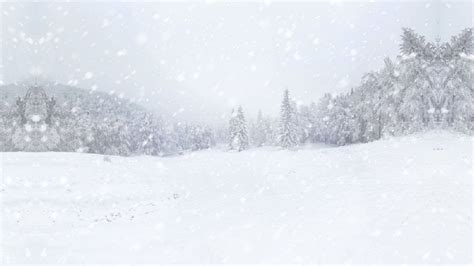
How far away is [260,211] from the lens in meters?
16.4

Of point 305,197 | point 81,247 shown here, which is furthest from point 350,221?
point 81,247

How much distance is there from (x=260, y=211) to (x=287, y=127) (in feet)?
189

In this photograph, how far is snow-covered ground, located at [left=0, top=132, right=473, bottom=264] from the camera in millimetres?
12359

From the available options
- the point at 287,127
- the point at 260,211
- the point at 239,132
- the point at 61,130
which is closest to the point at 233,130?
the point at 239,132

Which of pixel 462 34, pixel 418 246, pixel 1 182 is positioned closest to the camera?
pixel 418 246

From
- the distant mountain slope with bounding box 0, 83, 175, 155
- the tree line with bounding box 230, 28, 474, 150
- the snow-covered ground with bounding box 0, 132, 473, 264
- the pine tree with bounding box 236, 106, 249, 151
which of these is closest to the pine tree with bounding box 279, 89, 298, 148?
the pine tree with bounding box 236, 106, 249, 151

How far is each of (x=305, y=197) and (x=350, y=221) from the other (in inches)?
144

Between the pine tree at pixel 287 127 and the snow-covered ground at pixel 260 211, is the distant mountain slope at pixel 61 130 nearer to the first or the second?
the snow-covered ground at pixel 260 211

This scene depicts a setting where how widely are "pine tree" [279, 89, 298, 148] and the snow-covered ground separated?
159 feet

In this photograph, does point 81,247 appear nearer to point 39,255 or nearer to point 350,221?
point 39,255

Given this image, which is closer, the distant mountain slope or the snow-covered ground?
the snow-covered ground

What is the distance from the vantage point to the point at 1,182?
62.5ft

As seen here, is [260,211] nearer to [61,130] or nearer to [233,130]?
[61,130]

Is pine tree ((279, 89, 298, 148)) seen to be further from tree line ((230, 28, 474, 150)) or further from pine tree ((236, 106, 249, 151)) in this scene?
tree line ((230, 28, 474, 150))
